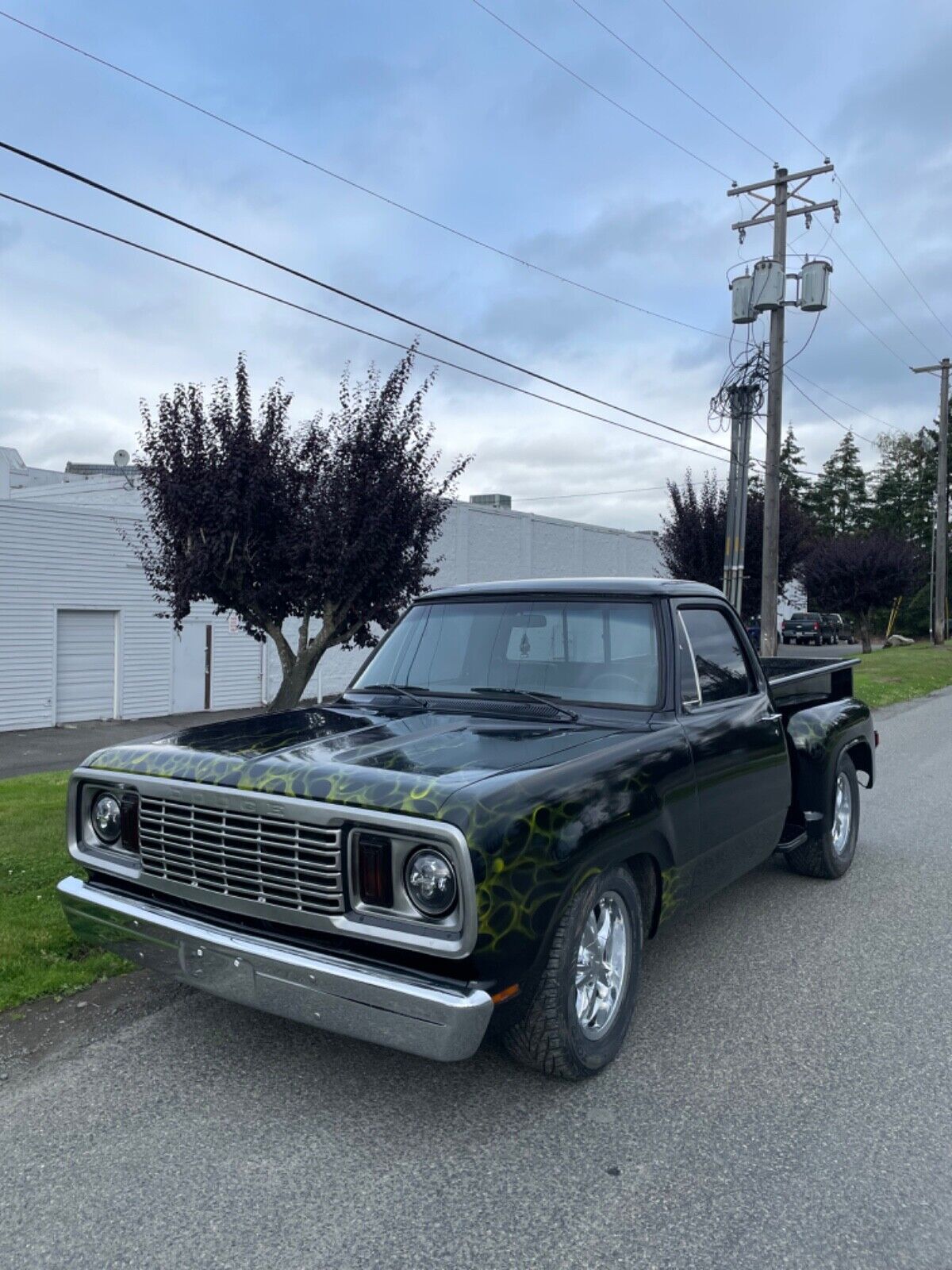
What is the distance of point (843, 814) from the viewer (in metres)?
6.26

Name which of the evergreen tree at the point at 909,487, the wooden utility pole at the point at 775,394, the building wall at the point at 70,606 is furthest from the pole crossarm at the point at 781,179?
the evergreen tree at the point at 909,487

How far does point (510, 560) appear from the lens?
104 feet

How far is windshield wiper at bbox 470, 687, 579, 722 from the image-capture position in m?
4.16

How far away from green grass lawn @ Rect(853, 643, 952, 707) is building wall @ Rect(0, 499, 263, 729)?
1314 centimetres

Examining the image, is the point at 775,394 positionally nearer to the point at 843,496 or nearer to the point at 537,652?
the point at 537,652

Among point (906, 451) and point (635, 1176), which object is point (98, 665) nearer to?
point (635, 1176)

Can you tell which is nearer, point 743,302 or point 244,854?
point 244,854

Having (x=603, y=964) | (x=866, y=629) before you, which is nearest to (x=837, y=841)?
(x=603, y=964)

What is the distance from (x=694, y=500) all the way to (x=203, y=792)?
2401 centimetres

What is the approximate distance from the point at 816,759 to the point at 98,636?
670 inches

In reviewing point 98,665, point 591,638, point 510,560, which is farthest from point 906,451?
point 591,638

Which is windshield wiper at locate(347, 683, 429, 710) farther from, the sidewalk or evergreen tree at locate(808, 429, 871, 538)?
evergreen tree at locate(808, 429, 871, 538)

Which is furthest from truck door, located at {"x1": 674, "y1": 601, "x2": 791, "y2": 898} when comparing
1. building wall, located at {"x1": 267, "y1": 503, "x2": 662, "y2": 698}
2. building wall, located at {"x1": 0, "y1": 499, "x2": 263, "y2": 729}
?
building wall, located at {"x1": 267, "y1": 503, "x2": 662, "y2": 698}

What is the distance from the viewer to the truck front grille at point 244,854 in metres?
3.15
